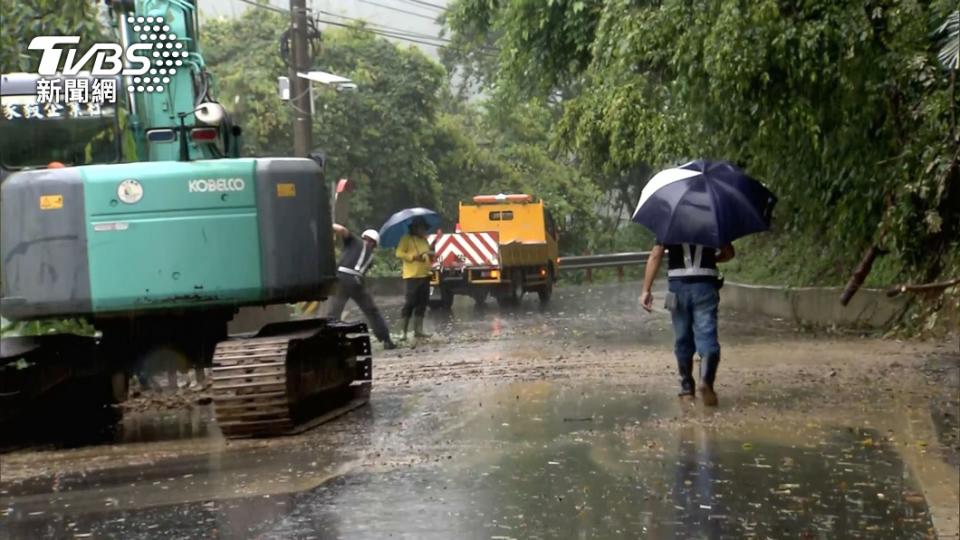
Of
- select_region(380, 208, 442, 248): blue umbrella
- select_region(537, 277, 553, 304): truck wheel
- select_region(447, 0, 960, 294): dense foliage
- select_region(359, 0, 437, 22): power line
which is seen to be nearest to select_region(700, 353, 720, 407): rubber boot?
select_region(447, 0, 960, 294): dense foliage

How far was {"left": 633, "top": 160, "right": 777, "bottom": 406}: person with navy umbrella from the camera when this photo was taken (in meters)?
11.1

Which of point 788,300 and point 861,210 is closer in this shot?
point 861,210

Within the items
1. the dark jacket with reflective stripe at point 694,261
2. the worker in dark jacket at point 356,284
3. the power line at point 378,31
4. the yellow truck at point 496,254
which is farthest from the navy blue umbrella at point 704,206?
the power line at point 378,31

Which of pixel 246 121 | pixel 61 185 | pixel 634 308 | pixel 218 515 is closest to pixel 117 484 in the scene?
pixel 218 515

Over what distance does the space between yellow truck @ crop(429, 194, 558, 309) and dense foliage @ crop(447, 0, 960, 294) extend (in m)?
10.6

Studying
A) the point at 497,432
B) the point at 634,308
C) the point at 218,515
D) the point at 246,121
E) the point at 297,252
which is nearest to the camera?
the point at 218,515

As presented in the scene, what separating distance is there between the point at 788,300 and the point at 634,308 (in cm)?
512

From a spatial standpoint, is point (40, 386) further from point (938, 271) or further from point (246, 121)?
point (246, 121)

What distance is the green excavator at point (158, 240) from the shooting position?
11.0 m

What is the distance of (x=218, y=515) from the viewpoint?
27.0 feet

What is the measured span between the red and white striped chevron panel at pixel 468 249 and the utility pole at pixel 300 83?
488 cm

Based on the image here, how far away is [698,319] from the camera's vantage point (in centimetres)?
1123

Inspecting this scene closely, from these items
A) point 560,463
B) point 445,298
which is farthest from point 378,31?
point 560,463

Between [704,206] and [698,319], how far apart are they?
883 mm
